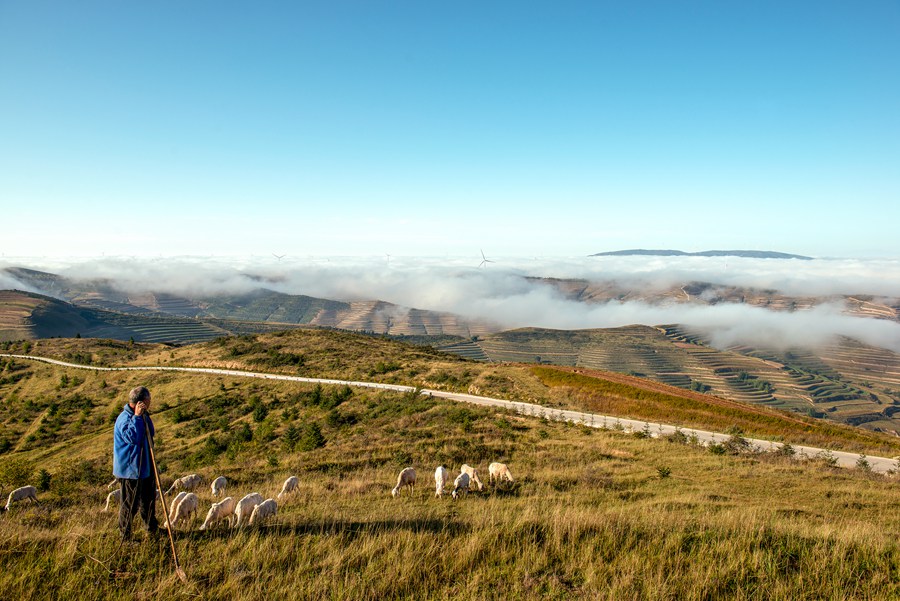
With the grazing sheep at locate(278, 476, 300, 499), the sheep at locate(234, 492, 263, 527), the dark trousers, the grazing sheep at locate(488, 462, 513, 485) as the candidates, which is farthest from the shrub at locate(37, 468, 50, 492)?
the grazing sheep at locate(488, 462, 513, 485)

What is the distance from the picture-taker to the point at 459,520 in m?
10.6

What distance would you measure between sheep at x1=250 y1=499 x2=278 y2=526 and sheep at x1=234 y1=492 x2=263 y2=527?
238 mm

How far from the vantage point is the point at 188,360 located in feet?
232

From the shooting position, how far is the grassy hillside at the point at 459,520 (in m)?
7.09

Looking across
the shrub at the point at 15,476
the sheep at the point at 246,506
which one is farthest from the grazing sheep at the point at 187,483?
the shrub at the point at 15,476

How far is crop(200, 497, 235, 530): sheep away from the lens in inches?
483

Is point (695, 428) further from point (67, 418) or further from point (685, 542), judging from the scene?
point (67, 418)

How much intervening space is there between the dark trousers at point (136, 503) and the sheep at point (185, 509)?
4946 millimetres

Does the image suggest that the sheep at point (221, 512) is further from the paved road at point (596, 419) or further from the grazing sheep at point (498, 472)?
the paved road at point (596, 419)

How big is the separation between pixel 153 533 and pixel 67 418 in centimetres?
5323

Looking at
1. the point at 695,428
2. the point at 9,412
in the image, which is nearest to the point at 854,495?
the point at 695,428


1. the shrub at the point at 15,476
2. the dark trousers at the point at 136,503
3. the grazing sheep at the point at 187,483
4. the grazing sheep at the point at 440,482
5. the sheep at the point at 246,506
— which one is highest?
the dark trousers at the point at 136,503

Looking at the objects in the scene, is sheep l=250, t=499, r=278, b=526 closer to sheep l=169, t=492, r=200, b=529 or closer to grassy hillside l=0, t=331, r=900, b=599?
grassy hillside l=0, t=331, r=900, b=599

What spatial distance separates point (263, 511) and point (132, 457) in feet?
17.2
